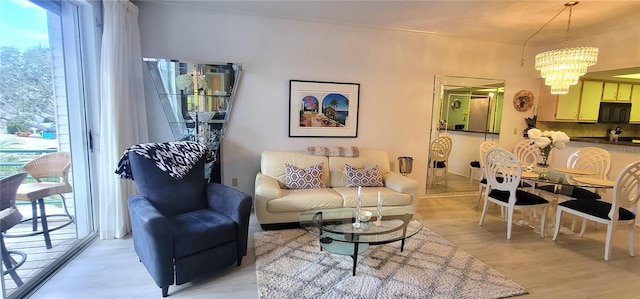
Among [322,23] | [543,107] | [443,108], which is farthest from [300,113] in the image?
[543,107]

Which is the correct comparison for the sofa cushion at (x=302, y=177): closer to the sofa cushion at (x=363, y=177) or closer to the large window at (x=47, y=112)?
the sofa cushion at (x=363, y=177)

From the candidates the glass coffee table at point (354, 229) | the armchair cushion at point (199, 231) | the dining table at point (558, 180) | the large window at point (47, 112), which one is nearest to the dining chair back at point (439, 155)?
the dining table at point (558, 180)

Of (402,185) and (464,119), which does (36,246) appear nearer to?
(402,185)

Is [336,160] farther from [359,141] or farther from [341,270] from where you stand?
[341,270]

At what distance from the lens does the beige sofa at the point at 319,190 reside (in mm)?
3023

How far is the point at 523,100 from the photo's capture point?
189 inches

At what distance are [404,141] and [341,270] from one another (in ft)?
8.63

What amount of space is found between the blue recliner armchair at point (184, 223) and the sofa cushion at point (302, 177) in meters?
0.97

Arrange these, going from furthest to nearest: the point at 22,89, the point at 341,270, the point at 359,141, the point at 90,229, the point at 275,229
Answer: the point at 359,141
the point at 275,229
the point at 90,229
the point at 341,270
the point at 22,89

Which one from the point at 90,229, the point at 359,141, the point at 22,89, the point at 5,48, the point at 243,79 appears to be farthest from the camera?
the point at 359,141

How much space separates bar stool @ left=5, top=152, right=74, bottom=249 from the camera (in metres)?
2.12

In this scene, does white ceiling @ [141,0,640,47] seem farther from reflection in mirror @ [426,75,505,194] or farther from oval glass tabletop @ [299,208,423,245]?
oval glass tabletop @ [299,208,423,245]

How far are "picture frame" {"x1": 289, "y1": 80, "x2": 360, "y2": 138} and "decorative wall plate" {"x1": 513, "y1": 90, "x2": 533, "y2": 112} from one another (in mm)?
2840

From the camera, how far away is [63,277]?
218 cm
